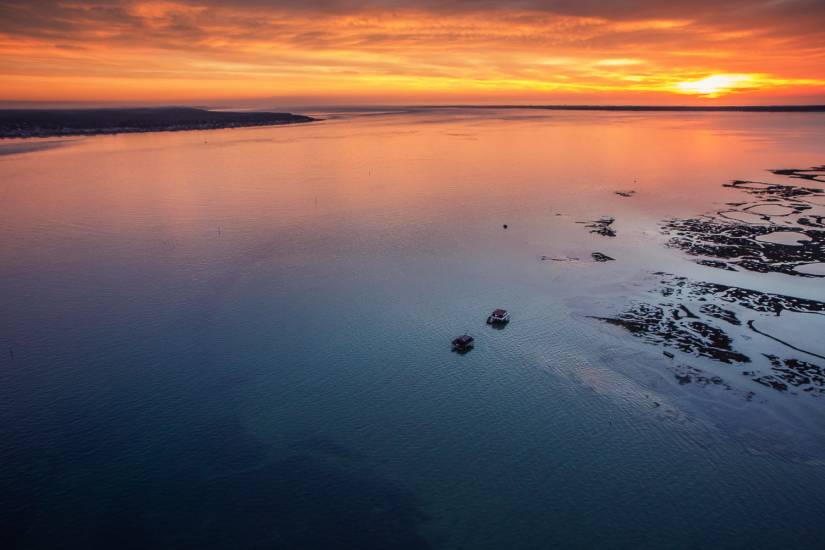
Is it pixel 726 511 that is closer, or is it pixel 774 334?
pixel 726 511

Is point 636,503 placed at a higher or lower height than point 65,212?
lower

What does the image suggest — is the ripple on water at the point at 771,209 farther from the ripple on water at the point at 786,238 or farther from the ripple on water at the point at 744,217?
the ripple on water at the point at 786,238

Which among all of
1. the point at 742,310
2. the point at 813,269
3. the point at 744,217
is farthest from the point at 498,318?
the point at 744,217

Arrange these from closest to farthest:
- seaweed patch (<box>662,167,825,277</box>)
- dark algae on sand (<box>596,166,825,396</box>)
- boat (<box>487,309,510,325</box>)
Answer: dark algae on sand (<box>596,166,825,396</box>)
boat (<box>487,309,510,325</box>)
seaweed patch (<box>662,167,825,277</box>)

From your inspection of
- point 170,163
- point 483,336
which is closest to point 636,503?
point 483,336

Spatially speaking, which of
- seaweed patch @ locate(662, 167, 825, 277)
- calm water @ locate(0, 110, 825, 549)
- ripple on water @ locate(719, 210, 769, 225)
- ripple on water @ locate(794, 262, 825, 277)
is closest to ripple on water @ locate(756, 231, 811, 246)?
seaweed patch @ locate(662, 167, 825, 277)

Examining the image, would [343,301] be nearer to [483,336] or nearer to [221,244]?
[483,336]

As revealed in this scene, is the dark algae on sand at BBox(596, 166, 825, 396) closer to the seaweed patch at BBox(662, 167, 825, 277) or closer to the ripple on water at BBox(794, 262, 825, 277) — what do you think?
the seaweed patch at BBox(662, 167, 825, 277)
